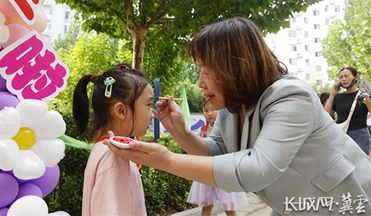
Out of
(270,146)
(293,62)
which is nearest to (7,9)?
(270,146)

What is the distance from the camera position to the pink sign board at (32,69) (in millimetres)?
1505

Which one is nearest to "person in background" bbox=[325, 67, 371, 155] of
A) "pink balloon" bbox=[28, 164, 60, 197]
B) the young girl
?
the young girl

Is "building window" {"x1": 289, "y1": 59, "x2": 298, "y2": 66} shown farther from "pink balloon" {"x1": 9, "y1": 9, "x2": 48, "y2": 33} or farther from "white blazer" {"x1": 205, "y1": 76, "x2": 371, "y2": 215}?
"white blazer" {"x1": 205, "y1": 76, "x2": 371, "y2": 215}

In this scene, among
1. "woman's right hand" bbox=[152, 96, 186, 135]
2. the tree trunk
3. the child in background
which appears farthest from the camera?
the tree trunk

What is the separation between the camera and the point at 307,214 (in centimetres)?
122

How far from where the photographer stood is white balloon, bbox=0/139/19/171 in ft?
4.36

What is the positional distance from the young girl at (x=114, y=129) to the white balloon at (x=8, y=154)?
32 cm

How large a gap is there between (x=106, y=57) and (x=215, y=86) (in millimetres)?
7523

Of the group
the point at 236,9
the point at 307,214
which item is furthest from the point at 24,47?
the point at 236,9

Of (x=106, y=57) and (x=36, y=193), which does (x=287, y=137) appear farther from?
(x=106, y=57)

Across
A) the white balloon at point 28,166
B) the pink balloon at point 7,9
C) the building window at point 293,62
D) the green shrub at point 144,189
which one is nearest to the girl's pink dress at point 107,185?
the white balloon at point 28,166

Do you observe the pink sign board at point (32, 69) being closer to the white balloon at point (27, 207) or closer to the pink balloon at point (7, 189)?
the pink balloon at point (7, 189)

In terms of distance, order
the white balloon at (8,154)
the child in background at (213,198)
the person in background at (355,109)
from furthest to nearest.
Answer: the person in background at (355,109), the child in background at (213,198), the white balloon at (8,154)

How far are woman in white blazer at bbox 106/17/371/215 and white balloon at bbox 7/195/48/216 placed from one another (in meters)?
0.65
